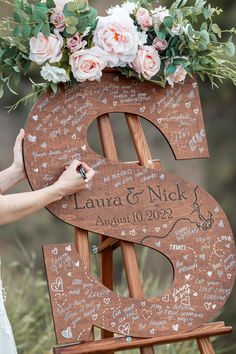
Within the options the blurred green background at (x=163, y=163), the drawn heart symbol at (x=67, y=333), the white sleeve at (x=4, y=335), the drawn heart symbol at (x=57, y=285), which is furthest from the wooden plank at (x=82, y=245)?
the blurred green background at (x=163, y=163)

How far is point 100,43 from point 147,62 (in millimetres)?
197

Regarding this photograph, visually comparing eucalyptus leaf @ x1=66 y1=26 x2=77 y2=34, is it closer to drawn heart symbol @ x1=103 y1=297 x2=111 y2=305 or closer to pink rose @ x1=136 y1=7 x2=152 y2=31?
pink rose @ x1=136 y1=7 x2=152 y2=31

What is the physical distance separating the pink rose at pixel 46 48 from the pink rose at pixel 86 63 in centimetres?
6

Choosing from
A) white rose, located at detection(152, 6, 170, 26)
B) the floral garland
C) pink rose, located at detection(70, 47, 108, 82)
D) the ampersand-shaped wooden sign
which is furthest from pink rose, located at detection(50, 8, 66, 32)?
white rose, located at detection(152, 6, 170, 26)

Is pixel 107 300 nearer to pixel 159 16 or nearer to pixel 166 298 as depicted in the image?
pixel 166 298

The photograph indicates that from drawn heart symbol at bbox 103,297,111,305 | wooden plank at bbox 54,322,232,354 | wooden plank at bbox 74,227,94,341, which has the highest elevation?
wooden plank at bbox 74,227,94,341

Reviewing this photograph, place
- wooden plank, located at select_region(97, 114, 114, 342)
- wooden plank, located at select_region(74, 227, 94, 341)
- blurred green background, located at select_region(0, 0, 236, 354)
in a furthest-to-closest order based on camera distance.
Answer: blurred green background, located at select_region(0, 0, 236, 354), wooden plank, located at select_region(97, 114, 114, 342), wooden plank, located at select_region(74, 227, 94, 341)

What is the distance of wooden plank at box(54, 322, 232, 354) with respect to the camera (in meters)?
2.99

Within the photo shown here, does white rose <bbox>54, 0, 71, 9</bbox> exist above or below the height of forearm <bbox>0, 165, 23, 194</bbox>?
above

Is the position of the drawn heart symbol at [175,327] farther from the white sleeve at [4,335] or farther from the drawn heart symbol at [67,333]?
the white sleeve at [4,335]

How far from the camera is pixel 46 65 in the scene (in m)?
3.04

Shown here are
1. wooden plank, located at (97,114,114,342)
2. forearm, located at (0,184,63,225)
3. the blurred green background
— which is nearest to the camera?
forearm, located at (0,184,63,225)

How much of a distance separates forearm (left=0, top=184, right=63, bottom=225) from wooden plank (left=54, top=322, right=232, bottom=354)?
0.52 meters

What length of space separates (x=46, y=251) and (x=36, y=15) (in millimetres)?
866
